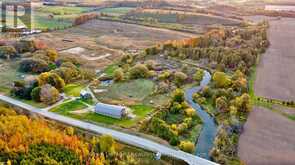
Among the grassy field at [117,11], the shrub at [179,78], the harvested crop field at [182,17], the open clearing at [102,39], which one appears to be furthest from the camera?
the grassy field at [117,11]

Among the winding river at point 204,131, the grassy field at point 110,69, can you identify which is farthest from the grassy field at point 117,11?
the winding river at point 204,131

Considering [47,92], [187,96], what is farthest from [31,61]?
[187,96]

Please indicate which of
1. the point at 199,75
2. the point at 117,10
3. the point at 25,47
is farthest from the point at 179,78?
the point at 117,10

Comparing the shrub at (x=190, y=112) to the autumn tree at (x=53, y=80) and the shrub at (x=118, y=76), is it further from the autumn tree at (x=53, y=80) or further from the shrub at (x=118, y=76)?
the autumn tree at (x=53, y=80)

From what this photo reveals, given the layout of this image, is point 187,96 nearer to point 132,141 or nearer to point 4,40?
point 132,141

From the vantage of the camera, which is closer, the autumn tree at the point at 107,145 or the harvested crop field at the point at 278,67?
the autumn tree at the point at 107,145

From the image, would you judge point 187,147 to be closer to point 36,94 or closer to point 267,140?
point 267,140
